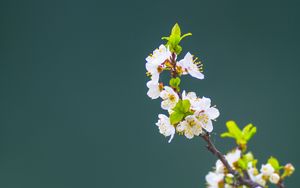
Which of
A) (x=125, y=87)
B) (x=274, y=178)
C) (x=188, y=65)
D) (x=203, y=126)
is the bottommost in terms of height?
(x=274, y=178)

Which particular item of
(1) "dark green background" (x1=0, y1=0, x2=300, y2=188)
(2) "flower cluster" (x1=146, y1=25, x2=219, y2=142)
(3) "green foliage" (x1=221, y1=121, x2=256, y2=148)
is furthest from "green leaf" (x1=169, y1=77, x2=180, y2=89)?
(1) "dark green background" (x1=0, y1=0, x2=300, y2=188)

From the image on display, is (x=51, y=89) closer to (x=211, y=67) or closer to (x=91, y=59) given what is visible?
(x=91, y=59)

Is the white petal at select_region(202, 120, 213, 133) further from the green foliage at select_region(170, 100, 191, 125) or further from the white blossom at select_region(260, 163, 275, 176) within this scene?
the white blossom at select_region(260, 163, 275, 176)

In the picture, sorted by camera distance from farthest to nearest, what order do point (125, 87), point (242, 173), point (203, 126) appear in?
point (125, 87) < point (203, 126) < point (242, 173)

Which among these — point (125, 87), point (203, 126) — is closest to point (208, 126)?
point (203, 126)

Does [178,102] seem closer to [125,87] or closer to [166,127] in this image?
[166,127]

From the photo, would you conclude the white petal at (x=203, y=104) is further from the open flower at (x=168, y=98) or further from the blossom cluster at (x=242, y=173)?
the blossom cluster at (x=242, y=173)
